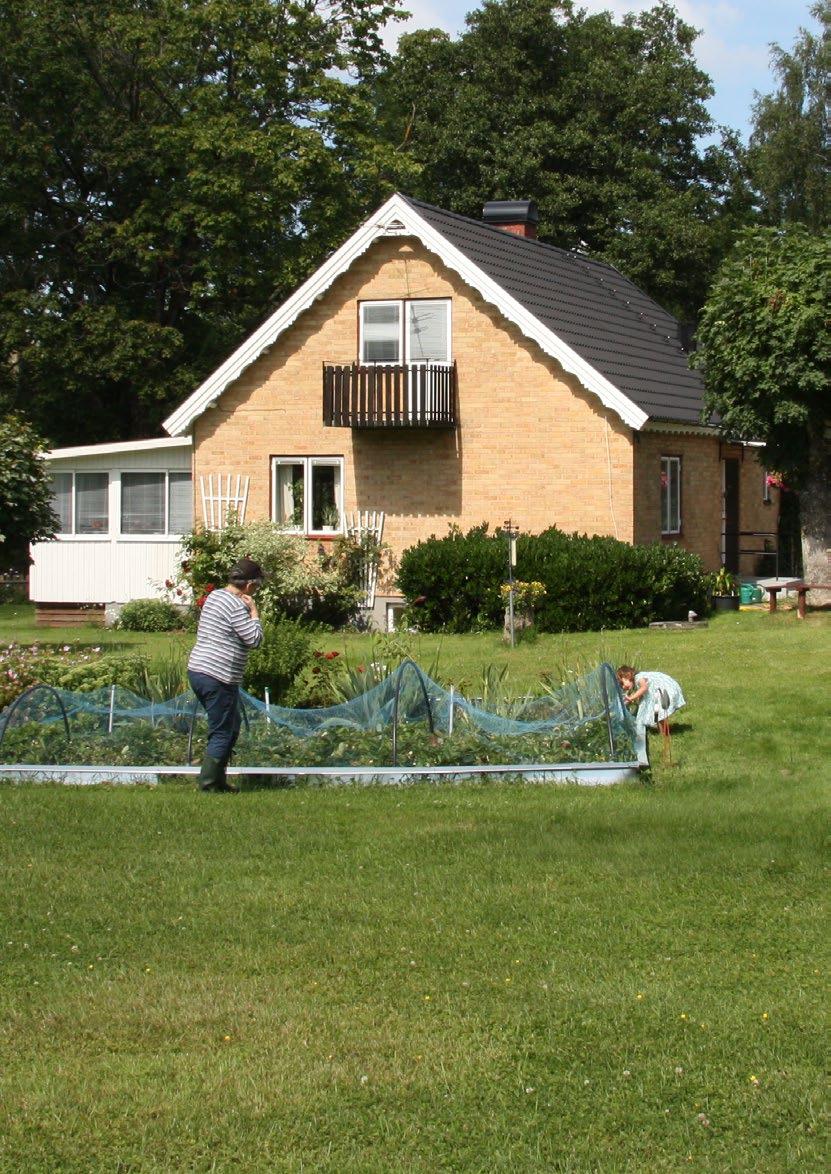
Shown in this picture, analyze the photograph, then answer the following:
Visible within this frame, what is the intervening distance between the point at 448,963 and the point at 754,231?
1676 centimetres

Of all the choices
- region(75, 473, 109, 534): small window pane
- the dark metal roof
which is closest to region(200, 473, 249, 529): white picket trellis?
region(75, 473, 109, 534): small window pane

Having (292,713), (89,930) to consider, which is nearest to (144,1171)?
(89,930)

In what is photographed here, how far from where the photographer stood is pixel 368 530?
89.9 feet

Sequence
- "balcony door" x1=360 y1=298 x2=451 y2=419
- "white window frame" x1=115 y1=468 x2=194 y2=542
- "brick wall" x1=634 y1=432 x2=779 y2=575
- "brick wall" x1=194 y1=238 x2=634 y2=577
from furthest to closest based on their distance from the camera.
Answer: "white window frame" x1=115 y1=468 x2=194 y2=542, "balcony door" x1=360 y1=298 x2=451 y2=419, "brick wall" x1=634 y1=432 x2=779 y2=575, "brick wall" x1=194 y1=238 x2=634 y2=577

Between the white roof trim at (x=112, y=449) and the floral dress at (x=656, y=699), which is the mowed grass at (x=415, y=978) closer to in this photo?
the floral dress at (x=656, y=699)

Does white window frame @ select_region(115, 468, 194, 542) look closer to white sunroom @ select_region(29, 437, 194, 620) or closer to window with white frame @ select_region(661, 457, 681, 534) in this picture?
white sunroom @ select_region(29, 437, 194, 620)

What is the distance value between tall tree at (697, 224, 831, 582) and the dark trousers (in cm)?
1159

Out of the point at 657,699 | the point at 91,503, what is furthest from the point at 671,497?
the point at 657,699

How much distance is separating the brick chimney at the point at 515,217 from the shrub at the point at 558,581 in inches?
413

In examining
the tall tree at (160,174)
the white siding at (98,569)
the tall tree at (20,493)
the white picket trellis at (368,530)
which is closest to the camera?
the tall tree at (20,493)

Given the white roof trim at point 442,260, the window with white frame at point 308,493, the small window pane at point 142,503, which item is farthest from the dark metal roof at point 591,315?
the small window pane at point 142,503

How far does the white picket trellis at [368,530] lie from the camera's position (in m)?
27.1

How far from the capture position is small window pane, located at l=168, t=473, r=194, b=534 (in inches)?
1165

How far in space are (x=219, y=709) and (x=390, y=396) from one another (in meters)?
14.8
